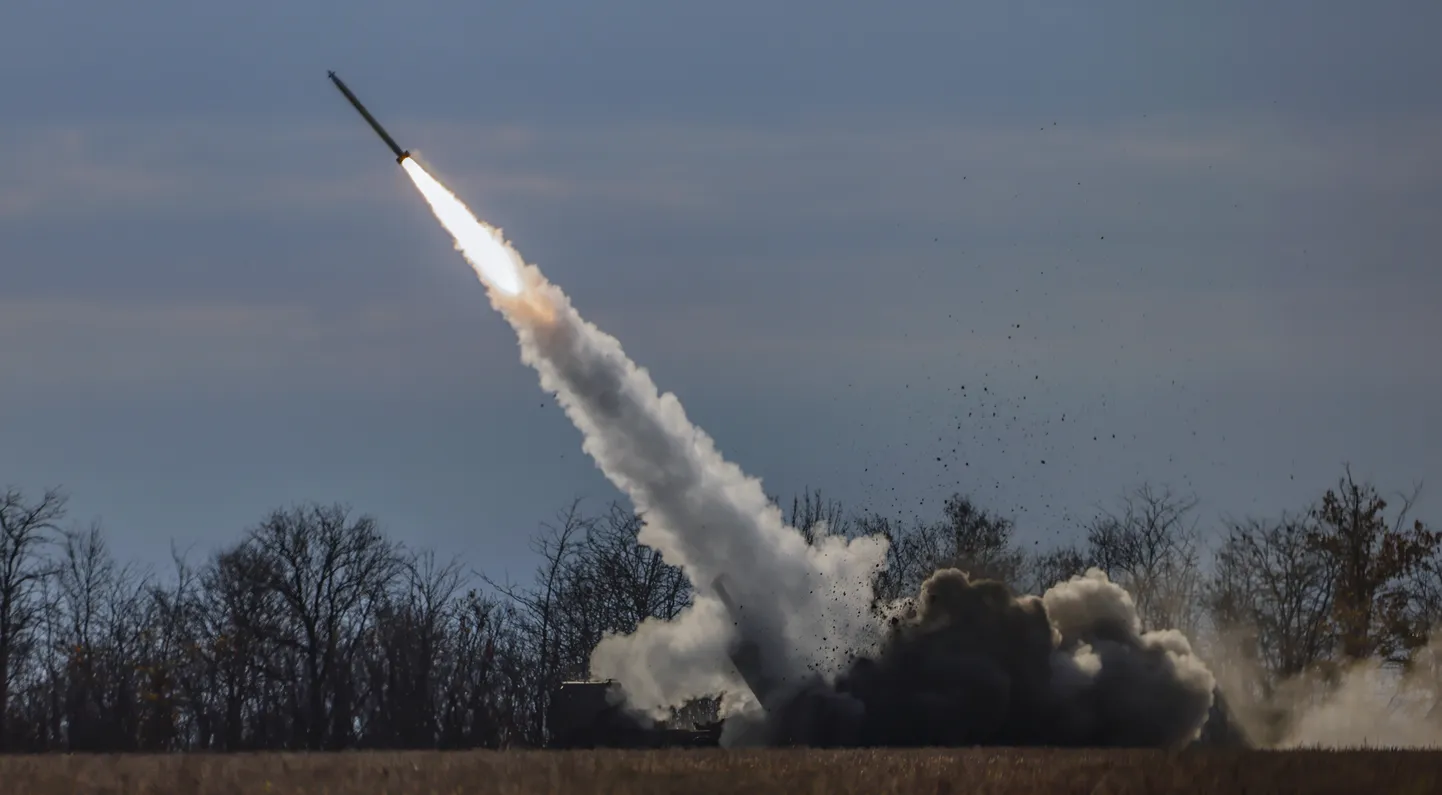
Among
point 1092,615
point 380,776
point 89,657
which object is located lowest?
point 380,776

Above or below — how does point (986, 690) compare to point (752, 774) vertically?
above

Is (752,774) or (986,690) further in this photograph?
(986,690)

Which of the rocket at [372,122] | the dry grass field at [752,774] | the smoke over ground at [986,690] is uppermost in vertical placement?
the rocket at [372,122]

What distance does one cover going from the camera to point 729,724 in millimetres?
54125

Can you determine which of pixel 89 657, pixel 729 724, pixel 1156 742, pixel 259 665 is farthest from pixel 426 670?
pixel 1156 742

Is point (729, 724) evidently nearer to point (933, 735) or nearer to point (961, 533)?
point (933, 735)

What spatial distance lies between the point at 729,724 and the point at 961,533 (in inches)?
1247

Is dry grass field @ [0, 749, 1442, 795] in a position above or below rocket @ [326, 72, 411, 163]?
below

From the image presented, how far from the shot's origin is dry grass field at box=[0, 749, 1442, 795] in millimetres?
34594

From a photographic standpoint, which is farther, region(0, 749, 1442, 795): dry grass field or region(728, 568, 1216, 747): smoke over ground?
region(728, 568, 1216, 747): smoke over ground

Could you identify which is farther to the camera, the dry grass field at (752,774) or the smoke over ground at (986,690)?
the smoke over ground at (986,690)

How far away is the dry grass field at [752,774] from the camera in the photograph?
3459cm

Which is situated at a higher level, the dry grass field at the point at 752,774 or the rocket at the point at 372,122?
the rocket at the point at 372,122

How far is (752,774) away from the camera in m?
37.2
